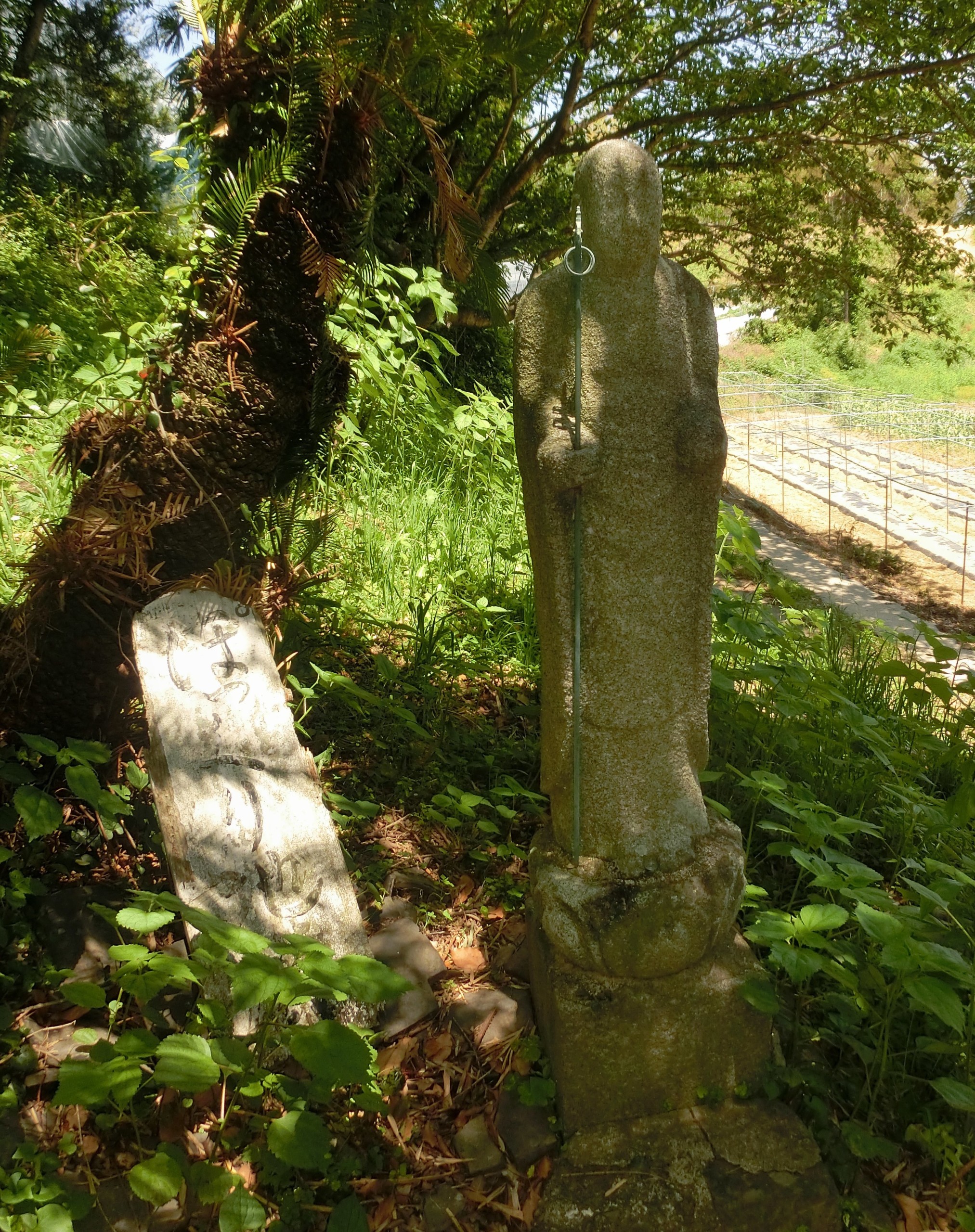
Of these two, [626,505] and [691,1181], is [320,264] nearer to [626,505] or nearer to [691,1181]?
[626,505]

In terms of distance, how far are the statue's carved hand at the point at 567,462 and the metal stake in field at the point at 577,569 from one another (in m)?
0.02

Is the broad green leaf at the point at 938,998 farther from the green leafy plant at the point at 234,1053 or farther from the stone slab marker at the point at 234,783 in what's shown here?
the stone slab marker at the point at 234,783

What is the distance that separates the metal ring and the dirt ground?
716cm

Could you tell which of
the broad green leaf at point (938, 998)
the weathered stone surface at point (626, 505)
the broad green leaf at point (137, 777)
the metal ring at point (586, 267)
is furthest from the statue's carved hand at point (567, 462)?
the broad green leaf at point (137, 777)

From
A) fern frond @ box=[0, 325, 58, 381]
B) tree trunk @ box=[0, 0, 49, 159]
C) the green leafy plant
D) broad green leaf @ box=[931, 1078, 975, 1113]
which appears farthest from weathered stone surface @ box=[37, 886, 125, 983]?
tree trunk @ box=[0, 0, 49, 159]

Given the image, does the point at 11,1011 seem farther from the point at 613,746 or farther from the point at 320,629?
the point at 320,629

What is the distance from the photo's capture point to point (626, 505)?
6.54ft

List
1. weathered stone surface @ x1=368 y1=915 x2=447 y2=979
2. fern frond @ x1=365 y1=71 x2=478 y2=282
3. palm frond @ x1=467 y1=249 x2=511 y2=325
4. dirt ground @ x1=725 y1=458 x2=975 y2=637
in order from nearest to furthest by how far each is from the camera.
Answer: weathered stone surface @ x1=368 y1=915 x2=447 y2=979, fern frond @ x1=365 y1=71 x2=478 y2=282, palm frond @ x1=467 y1=249 x2=511 y2=325, dirt ground @ x1=725 y1=458 x2=975 y2=637

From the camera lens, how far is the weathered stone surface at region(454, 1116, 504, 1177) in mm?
1983

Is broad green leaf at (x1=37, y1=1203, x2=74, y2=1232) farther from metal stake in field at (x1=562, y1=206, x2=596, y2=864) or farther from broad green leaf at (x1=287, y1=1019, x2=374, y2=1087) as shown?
metal stake in field at (x1=562, y1=206, x2=596, y2=864)

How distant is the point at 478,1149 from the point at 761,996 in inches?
28.5

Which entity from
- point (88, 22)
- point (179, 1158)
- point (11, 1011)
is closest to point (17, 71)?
point (88, 22)

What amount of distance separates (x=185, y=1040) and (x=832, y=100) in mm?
8906

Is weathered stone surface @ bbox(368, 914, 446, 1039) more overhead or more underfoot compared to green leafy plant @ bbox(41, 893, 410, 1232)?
more underfoot
